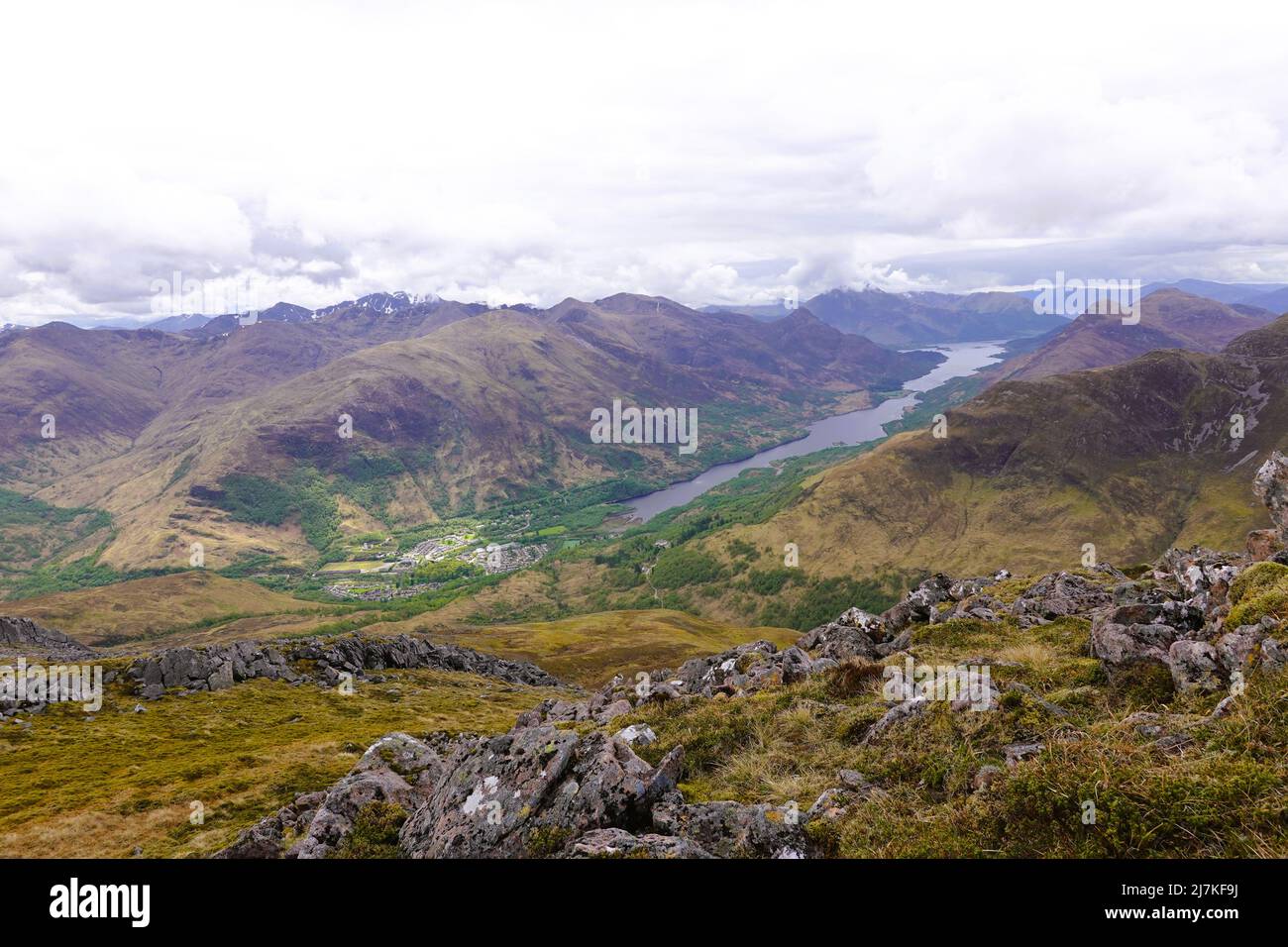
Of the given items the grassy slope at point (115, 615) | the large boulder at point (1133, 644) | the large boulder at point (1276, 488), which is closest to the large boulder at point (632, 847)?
the large boulder at point (1133, 644)

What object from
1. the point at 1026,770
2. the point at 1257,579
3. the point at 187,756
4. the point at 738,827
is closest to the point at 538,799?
the point at 738,827

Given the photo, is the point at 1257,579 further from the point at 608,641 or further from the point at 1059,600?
the point at 608,641

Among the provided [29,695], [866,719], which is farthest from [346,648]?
[866,719]

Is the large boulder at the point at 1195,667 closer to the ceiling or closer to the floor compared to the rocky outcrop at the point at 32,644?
closer to the ceiling

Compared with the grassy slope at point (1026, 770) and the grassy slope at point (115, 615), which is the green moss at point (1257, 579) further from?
the grassy slope at point (115, 615)
